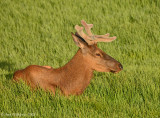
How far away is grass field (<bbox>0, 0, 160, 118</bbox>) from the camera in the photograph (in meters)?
6.07

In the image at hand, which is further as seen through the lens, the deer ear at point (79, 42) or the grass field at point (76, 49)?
the deer ear at point (79, 42)

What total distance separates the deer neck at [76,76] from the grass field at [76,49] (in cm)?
21

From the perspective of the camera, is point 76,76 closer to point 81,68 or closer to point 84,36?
point 81,68

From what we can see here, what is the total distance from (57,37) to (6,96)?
17.7 ft

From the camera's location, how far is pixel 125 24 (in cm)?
1247

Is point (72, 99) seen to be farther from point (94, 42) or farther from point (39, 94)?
point (94, 42)

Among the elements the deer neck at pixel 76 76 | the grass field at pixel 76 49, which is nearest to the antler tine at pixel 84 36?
the deer neck at pixel 76 76

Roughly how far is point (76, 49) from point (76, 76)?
431 centimetres

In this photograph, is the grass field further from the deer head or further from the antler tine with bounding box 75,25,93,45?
the antler tine with bounding box 75,25,93,45

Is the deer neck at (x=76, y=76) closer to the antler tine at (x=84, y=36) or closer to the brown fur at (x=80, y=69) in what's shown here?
the brown fur at (x=80, y=69)

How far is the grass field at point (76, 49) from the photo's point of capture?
6074 millimetres

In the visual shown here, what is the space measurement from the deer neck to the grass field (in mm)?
212

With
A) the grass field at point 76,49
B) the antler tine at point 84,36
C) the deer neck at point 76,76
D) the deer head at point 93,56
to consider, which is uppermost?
the antler tine at point 84,36

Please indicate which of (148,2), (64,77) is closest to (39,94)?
(64,77)
